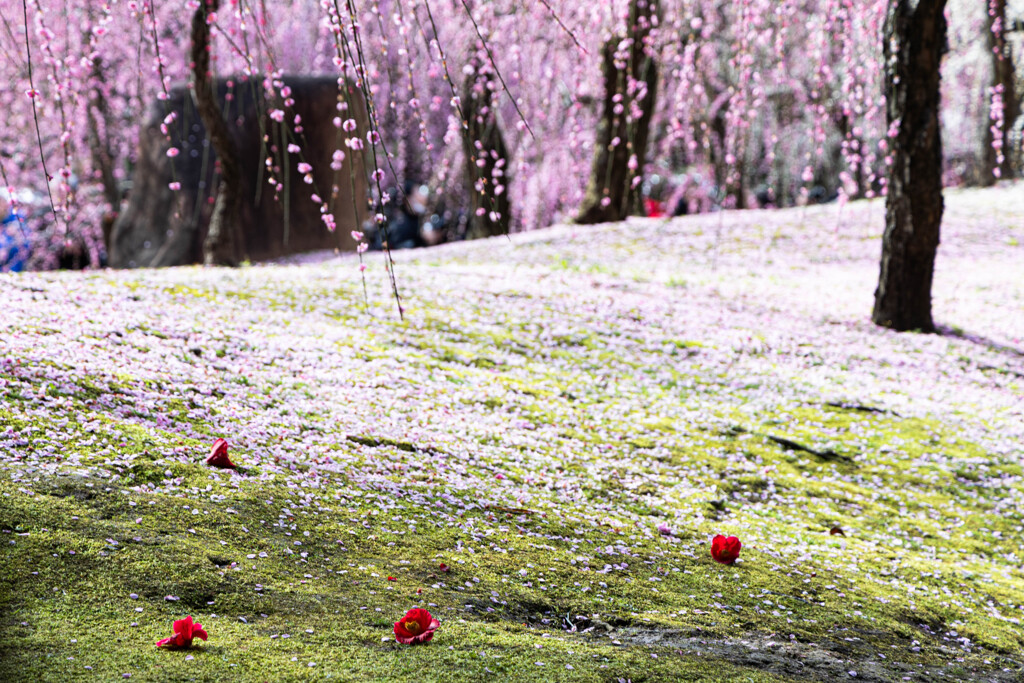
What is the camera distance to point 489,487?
4605mm

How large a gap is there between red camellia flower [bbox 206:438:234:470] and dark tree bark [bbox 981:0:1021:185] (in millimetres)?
15047

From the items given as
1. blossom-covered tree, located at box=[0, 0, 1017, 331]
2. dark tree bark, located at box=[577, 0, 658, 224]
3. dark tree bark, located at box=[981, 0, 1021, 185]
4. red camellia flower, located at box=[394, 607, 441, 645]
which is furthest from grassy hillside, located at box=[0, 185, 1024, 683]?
dark tree bark, located at box=[981, 0, 1021, 185]

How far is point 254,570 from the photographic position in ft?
10.3

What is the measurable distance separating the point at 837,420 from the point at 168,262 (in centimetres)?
1091

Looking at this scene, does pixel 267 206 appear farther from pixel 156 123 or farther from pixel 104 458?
pixel 104 458

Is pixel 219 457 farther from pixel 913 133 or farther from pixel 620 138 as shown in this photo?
pixel 620 138

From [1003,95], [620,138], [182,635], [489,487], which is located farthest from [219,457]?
[1003,95]

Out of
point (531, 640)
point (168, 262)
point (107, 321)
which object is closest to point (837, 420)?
point (531, 640)

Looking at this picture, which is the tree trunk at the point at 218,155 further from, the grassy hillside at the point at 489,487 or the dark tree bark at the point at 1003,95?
the dark tree bark at the point at 1003,95

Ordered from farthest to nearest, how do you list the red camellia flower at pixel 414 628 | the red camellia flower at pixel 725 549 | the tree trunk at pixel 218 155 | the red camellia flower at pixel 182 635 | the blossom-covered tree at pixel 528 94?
1. the blossom-covered tree at pixel 528 94
2. the tree trunk at pixel 218 155
3. the red camellia flower at pixel 725 549
4. the red camellia flower at pixel 414 628
5. the red camellia flower at pixel 182 635

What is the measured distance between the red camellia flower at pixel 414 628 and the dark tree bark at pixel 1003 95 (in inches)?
610

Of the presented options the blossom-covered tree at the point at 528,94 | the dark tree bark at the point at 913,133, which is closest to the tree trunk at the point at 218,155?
the blossom-covered tree at the point at 528,94

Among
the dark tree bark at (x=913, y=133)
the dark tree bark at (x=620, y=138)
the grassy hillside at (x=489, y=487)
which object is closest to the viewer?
the grassy hillside at (x=489, y=487)

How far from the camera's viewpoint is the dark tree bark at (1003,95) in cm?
1638
